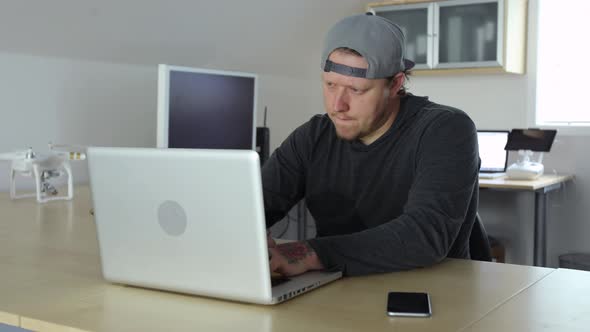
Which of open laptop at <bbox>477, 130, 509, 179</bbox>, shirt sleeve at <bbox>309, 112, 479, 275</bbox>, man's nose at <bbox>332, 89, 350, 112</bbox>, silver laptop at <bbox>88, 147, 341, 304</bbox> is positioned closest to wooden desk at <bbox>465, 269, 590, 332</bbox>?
shirt sleeve at <bbox>309, 112, 479, 275</bbox>

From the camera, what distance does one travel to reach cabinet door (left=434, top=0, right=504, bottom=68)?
180 inches

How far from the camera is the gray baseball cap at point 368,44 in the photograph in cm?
175

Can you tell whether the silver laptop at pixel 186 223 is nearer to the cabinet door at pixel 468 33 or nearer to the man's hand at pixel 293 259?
the man's hand at pixel 293 259

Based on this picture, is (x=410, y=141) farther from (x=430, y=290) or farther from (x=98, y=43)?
(x=98, y=43)

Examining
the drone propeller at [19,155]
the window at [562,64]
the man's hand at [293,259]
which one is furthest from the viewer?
the window at [562,64]

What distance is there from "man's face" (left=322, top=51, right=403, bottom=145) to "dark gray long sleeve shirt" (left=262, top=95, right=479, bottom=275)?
77 mm

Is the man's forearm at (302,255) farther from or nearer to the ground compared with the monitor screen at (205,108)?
nearer to the ground

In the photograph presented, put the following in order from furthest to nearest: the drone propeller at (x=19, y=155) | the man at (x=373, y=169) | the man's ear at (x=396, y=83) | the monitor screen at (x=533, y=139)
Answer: the monitor screen at (x=533, y=139)
the drone propeller at (x=19, y=155)
the man's ear at (x=396, y=83)
the man at (x=373, y=169)

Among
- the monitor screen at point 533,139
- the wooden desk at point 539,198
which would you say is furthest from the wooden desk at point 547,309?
the monitor screen at point 533,139

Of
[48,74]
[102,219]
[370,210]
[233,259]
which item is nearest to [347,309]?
[233,259]

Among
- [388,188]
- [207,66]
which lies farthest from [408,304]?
[207,66]

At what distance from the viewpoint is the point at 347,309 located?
1.28 metres

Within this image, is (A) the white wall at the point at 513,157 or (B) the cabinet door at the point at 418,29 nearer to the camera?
(A) the white wall at the point at 513,157

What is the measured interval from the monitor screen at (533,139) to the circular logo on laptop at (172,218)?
135 inches
